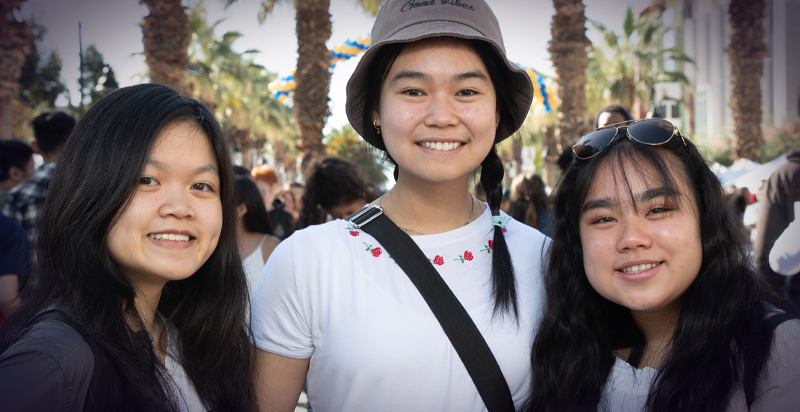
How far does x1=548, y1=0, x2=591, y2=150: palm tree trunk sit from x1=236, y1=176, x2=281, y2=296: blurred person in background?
720 centimetres

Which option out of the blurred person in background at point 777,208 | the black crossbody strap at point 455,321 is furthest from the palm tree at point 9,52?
the blurred person in background at point 777,208

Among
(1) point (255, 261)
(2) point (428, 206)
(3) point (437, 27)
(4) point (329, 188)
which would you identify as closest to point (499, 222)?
(2) point (428, 206)

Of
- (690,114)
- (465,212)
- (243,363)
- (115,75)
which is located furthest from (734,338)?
(690,114)

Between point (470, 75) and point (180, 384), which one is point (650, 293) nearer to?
point (470, 75)

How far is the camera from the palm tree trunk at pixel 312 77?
10438 mm

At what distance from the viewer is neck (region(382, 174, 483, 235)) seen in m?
2.02

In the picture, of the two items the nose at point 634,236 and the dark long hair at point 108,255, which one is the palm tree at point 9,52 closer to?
the dark long hair at point 108,255

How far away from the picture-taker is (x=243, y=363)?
183 cm

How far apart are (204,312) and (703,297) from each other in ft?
5.95

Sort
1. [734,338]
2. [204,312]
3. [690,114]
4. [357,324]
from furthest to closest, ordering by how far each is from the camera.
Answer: [690,114], [204,312], [357,324], [734,338]

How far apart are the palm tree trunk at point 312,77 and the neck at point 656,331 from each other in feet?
30.1

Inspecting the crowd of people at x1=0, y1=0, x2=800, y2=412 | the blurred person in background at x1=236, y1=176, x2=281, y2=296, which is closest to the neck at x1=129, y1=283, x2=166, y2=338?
the crowd of people at x1=0, y1=0, x2=800, y2=412

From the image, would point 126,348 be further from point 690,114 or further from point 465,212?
point 690,114

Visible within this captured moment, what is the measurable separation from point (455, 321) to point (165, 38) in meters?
9.48
